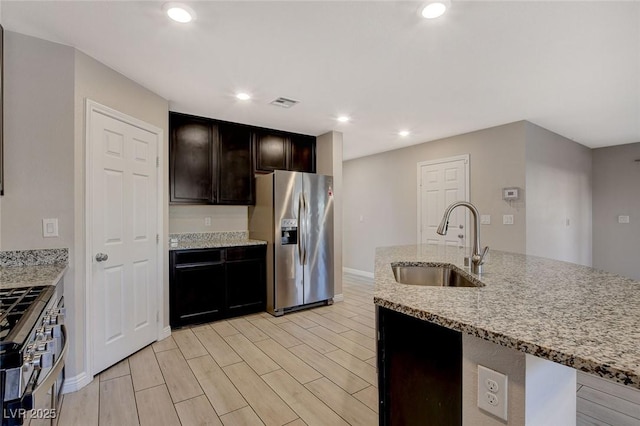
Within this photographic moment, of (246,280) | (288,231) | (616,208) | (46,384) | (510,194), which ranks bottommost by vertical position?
(246,280)

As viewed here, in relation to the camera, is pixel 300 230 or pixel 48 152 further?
pixel 300 230

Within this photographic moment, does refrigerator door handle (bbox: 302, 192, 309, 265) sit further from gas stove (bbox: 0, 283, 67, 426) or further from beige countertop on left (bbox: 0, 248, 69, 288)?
gas stove (bbox: 0, 283, 67, 426)

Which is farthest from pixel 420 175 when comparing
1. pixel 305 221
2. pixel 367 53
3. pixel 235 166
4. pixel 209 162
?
pixel 209 162

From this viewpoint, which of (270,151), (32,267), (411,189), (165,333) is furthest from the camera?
(411,189)

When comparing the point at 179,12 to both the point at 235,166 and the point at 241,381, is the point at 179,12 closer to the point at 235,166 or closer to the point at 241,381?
the point at 235,166

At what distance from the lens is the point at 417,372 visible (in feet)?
3.30

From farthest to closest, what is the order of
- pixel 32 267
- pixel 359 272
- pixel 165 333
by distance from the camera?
pixel 359 272 → pixel 165 333 → pixel 32 267

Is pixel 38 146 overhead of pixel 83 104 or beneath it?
beneath

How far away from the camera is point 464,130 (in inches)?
167

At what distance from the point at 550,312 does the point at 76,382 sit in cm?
282

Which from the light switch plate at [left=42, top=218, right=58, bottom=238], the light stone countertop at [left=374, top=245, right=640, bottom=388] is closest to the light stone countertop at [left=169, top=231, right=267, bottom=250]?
the light switch plate at [left=42, top=218, right=58, bottom=238]

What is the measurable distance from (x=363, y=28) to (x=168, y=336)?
320cm

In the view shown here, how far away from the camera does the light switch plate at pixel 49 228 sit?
2.06m

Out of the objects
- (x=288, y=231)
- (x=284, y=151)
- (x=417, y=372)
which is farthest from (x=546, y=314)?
(x=284, y=151)
